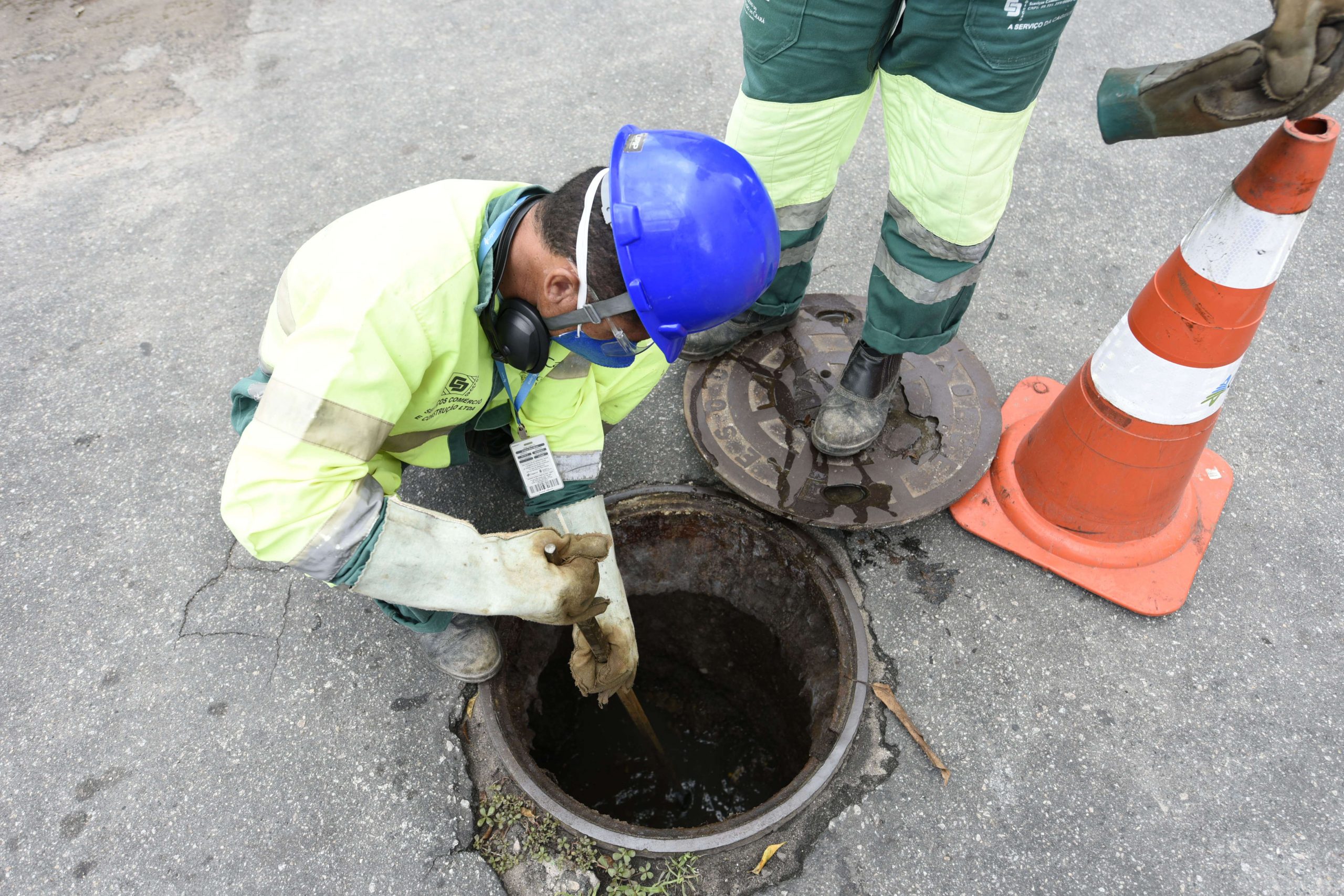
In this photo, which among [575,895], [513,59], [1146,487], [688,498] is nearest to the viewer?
[575,895]

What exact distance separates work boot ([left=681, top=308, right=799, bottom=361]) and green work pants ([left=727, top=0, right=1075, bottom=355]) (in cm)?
41

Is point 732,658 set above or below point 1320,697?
below

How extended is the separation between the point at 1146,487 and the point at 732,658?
4.51 feet

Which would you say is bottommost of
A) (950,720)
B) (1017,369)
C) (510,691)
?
(510,691)

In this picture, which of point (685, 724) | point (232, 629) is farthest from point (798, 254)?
point (232, 629)

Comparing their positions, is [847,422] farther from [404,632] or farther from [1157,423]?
[404,632]

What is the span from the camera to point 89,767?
6.08ft

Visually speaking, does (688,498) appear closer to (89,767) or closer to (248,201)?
(89,767)

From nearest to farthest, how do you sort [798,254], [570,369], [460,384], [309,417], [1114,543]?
[309,417]
[460,384]
[570,369]
[1114,543]
[798,254]

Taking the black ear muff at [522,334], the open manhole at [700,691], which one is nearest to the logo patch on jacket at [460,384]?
the black ear muff at [522,334]

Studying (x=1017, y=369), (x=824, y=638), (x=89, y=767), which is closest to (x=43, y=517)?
(x=89, y=767)

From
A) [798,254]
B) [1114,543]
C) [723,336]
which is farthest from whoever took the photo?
[723,336]

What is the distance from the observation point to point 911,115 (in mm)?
1817

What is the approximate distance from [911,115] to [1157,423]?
100 centimetres
